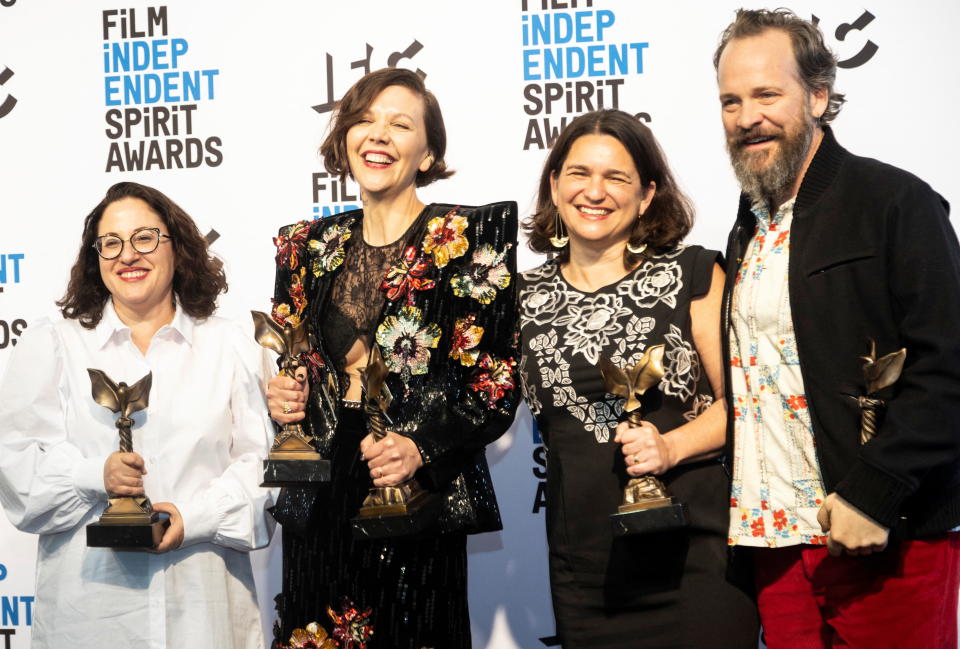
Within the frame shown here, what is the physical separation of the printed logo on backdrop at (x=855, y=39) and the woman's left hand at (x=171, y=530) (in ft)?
8.23

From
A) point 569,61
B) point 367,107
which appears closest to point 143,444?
point 367,107

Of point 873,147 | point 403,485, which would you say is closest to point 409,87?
point 403,485

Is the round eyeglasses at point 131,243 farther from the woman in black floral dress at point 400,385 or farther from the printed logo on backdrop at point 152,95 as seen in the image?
the printed logo on backdrop at point 152,95

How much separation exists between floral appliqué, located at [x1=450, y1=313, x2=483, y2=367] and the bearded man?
23.1 inches

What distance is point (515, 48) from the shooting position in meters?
3.66

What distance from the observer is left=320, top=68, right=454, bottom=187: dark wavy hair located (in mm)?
2643

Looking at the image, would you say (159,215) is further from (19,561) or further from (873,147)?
(873,147)

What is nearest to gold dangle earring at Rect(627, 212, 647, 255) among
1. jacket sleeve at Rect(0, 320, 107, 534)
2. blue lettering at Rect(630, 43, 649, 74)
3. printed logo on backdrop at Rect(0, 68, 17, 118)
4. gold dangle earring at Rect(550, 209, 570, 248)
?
gold dangle earring at Rect(550, 209, 570, 248)

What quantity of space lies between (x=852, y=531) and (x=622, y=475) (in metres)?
0.57

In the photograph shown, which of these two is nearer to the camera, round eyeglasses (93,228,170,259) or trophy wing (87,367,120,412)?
trophy wing (87,367,120,412)

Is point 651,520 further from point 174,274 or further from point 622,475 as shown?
point 174,274

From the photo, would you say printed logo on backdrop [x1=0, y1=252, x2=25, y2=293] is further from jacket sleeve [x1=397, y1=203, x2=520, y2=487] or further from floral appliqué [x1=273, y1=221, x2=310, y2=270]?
jacket sleeve [x1=397, y1=203, x2=520, y2=487]

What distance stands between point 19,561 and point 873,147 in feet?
10.9

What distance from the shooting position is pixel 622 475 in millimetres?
2377
